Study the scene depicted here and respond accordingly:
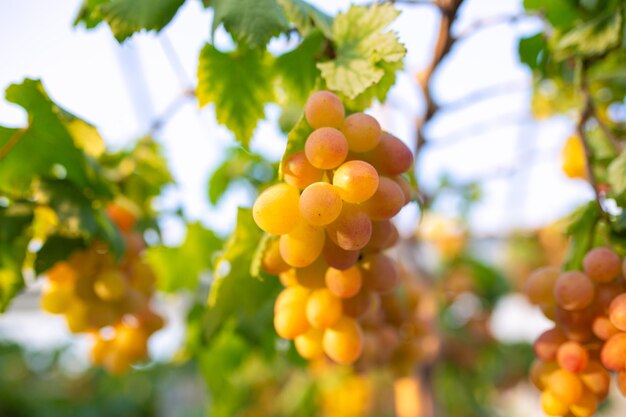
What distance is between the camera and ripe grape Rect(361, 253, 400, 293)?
21.3 inches

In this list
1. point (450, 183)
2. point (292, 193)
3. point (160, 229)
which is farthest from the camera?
point (450, 183)

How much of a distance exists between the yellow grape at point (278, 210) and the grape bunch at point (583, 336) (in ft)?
0.90

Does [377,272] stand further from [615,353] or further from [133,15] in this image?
[133,15]

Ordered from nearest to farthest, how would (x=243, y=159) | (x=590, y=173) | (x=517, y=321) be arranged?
(x=590, y=173) → (x=243, y=159) → (x=517, y=321)

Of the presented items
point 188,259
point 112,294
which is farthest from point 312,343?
point 188,259

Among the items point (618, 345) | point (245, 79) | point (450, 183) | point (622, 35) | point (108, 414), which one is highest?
point (245, 79)

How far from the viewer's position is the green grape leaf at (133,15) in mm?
531

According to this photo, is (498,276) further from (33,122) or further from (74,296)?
(33,122)

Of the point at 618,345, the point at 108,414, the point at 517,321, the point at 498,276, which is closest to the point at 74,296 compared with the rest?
the point at 618,345

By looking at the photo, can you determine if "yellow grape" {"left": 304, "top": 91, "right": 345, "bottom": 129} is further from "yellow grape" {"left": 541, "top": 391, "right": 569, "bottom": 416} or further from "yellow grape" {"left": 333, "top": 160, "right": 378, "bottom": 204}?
"yellow grape" {"left": 541, "top": 391, "right": 569, "bottom": 416}

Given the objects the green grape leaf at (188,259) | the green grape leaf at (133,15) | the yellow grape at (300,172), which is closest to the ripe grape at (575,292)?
the yellow grape at (300,172)

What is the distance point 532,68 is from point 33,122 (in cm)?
64

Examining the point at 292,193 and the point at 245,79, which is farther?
the point at 245,79

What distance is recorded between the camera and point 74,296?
80 cm
